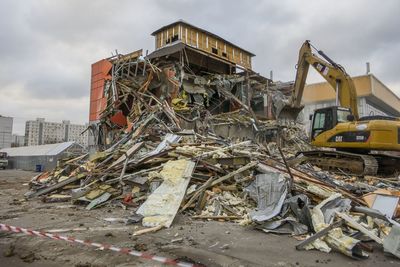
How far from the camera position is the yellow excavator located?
1098 cm

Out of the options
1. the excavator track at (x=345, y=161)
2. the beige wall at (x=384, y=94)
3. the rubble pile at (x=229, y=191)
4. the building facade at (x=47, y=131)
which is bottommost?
the rubble pile at (x=229, y=191)

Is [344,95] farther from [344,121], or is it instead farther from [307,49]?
[307,49]

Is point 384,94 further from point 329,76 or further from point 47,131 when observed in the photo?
point 47,131

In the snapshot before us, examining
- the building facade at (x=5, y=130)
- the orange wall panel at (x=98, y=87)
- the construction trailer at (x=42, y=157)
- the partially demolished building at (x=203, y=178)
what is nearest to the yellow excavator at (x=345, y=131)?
the partially demolished building at (x=203, y=178)

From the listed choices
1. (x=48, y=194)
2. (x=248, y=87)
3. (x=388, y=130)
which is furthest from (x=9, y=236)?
(x=248, y=87)

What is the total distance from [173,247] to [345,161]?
898 cm

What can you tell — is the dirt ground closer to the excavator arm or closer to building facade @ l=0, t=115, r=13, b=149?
the excavator arm

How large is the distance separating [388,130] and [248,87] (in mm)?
13975

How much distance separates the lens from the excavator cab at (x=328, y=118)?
1238 centimetres

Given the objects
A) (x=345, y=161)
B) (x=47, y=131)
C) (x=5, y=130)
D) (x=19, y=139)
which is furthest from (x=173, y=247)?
(x=19, y=139)

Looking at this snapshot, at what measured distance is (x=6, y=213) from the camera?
25.6 ft

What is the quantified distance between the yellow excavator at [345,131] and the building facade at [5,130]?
5713cm

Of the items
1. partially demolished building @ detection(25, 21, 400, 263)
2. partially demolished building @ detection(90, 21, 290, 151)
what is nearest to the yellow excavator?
partially demolished building @ detection(25, 21, 400, 263)

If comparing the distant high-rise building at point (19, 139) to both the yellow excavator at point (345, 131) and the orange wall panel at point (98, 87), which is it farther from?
the yellow excavator at point (345, 131)
